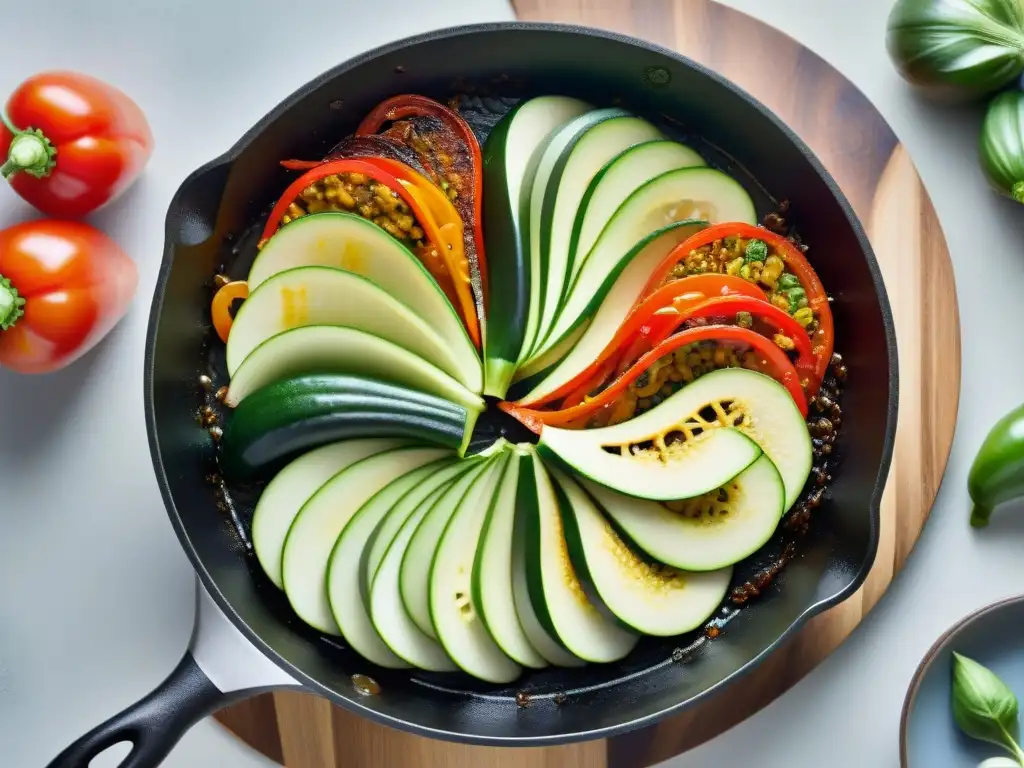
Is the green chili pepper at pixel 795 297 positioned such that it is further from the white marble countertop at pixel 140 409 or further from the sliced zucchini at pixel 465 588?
the sliced zucchini at pixel 465 588

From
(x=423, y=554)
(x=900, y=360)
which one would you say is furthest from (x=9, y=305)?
(x=900, y=360)

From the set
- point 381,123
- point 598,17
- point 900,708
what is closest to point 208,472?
point 381,123

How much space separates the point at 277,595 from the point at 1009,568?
178 centimetres

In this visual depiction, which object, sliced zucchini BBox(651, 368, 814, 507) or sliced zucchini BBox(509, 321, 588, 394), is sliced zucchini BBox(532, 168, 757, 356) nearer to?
sliced zucchini BBox(509, 321, 588, 394)

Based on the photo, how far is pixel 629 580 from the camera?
2234mm

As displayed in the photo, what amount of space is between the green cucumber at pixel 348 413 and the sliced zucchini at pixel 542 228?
262mm

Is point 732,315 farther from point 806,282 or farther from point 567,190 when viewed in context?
point 567,190

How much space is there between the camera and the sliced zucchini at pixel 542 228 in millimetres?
2312

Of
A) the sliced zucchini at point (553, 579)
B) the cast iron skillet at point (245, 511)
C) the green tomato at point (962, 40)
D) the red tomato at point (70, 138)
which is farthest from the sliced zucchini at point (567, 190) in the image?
the red tomato at point (70, 138)

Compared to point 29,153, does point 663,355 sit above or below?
below

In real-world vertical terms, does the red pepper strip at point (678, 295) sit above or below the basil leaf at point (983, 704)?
above

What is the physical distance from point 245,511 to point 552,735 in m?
0.93

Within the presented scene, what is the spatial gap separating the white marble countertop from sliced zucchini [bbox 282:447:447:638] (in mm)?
358

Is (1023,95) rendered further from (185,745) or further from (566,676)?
(185,745)
